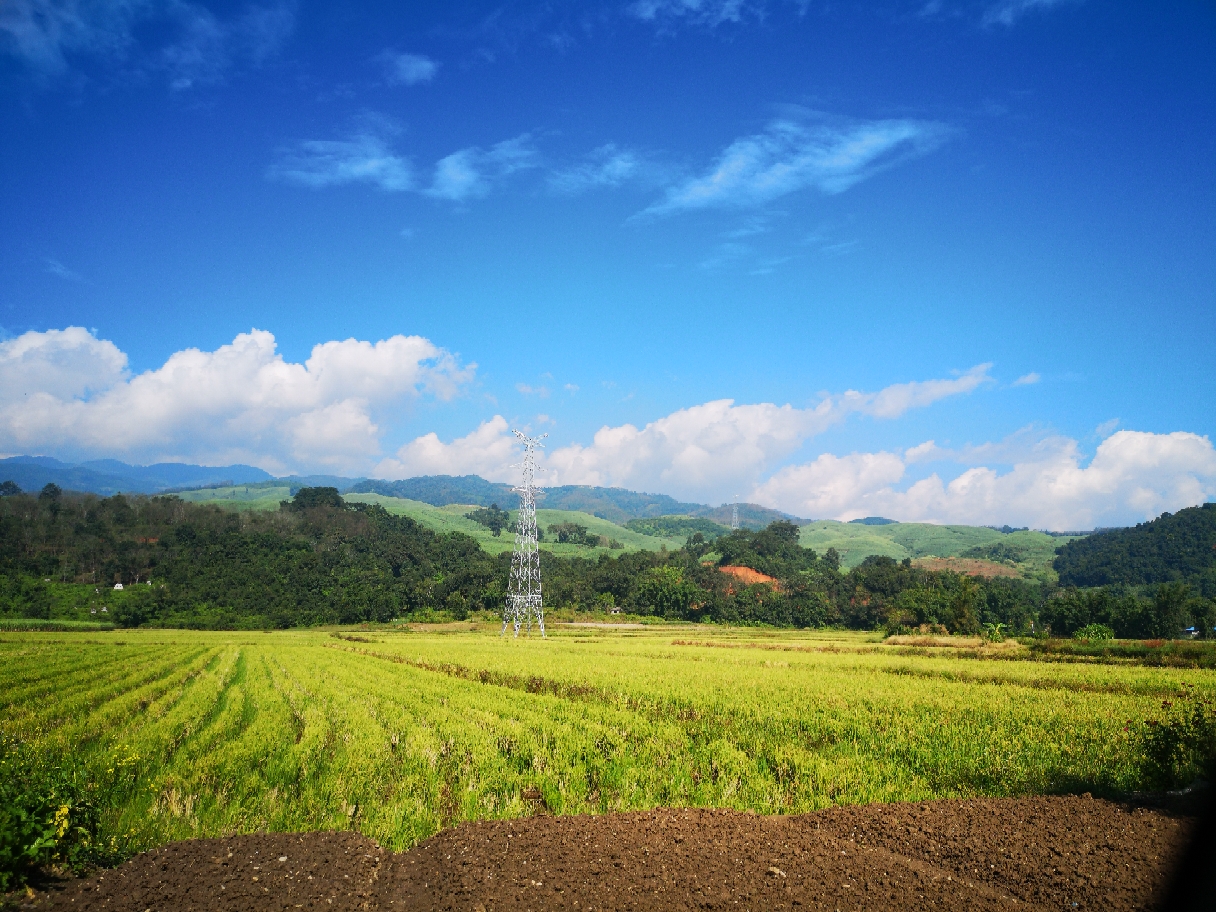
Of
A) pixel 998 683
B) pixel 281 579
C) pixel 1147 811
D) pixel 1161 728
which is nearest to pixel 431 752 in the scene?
pixel 1147 811

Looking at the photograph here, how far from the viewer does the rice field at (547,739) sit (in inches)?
391

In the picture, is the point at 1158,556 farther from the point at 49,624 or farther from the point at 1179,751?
the point at 49,624

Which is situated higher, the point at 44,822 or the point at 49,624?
the point at 44,822

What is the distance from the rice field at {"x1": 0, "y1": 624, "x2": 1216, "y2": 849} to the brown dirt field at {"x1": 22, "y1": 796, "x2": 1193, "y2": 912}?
1.07 m

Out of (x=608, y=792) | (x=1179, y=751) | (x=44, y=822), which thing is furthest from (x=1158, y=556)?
(x=44, y=822)

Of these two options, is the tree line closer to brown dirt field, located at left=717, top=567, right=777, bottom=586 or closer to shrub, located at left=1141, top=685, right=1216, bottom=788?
brown dirt field, located at left=717, top=567, right=777, bottom=586

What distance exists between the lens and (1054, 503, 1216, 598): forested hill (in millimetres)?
111312

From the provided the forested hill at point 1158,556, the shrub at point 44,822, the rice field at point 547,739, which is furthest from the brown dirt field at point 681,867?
the forested hill at point 1158,556

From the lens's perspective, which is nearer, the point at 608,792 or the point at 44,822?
the point at 44,822

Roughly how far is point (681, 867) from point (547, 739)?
282 inches

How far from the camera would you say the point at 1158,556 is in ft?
402

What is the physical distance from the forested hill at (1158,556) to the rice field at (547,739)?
4742 inches

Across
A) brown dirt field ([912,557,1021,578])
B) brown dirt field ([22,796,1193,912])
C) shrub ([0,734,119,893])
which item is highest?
shrub ([0,734,119,893])

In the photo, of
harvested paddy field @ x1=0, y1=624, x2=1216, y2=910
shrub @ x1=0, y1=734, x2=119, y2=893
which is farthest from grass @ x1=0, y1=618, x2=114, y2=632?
shrub @ x1=0, y1=734, x2=119, y2=893
